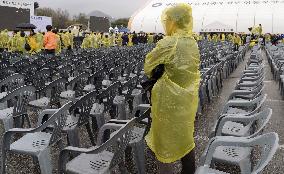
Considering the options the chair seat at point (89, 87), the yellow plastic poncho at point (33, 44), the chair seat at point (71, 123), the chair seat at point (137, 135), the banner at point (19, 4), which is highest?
the banner at point (19, 4)

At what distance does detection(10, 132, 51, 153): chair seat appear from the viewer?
393 cm

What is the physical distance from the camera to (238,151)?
12.4ft

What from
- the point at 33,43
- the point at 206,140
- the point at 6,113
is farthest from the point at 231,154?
the point at 33,43

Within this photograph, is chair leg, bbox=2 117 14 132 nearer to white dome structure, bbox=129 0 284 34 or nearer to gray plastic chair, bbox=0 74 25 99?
gray plastic chair, bbox=0 74 25 99

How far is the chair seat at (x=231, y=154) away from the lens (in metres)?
3.60

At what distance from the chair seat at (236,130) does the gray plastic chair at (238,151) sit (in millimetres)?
496

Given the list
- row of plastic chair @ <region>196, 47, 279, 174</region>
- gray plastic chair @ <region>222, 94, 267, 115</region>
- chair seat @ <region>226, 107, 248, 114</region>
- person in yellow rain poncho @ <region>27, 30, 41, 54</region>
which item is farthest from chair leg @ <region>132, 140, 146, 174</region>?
person in yellow rain poncho @ <region>27, 30, 41, 54</region>

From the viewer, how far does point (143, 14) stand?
56.5 metres

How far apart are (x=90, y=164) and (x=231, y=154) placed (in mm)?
1296

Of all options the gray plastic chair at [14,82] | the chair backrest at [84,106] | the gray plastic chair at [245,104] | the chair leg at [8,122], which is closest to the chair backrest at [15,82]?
the gray plastic chair at [14,82]

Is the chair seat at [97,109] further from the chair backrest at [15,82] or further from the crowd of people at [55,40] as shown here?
the crowd of people at [55,40]

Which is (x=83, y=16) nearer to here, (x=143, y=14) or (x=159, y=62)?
(x=143, y=14)

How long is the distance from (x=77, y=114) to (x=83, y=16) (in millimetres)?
93773

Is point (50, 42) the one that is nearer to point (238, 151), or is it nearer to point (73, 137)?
point (73, 137)
